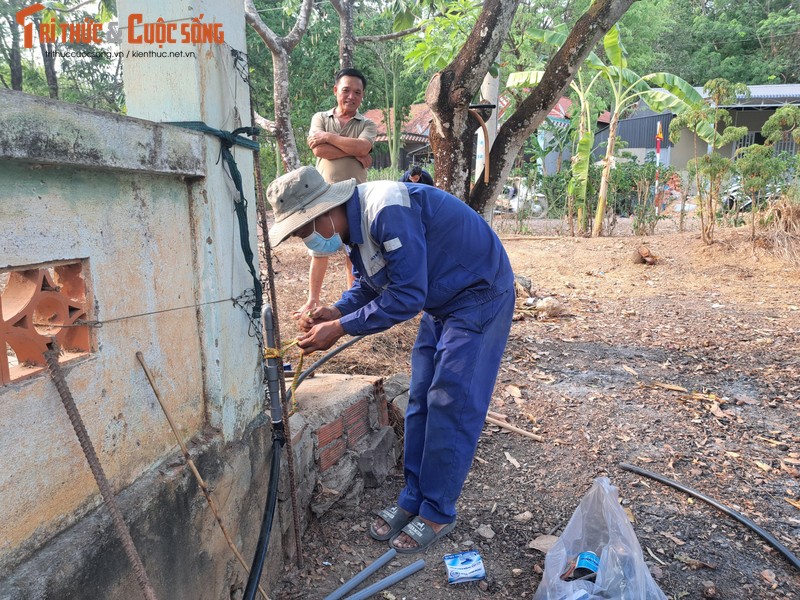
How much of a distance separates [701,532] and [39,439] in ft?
9.35

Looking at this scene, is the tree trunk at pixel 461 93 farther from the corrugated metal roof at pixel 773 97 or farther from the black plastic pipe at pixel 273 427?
the corrugated metal roof at pixel 773 97

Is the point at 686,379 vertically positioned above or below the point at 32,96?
below

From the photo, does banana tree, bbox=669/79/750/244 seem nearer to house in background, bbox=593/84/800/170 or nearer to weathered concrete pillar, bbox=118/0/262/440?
house in background, bbox=593/84/800/170

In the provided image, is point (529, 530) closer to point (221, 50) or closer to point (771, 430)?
point (771, 430)

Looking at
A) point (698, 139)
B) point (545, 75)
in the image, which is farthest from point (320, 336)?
point (698, 139)

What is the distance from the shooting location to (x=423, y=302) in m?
2.46

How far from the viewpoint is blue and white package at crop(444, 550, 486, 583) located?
8.45 ft

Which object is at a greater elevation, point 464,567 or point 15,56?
point 15,56

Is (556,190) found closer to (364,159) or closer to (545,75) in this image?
(545,75)

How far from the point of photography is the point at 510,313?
2.77m

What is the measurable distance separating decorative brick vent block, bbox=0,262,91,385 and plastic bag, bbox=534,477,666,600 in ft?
6.11

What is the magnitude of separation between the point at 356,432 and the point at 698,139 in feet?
67.2

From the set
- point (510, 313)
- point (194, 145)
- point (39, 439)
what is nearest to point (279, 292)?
point (510, 313)

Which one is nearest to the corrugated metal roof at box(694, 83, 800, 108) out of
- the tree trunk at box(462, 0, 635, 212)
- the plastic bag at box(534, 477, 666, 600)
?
the tree trunk at box(462, 0, 635, 212)
